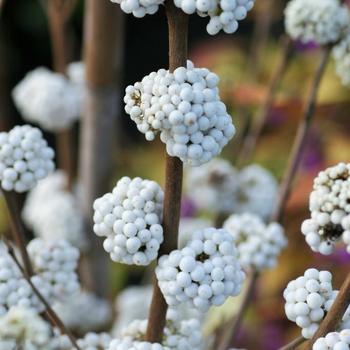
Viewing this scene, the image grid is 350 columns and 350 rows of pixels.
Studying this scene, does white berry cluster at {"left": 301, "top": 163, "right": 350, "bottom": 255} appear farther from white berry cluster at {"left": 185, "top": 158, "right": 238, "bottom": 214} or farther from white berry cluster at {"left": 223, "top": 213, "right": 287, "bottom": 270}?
white berry cluster at {"left": 185, "top": 158, "right": 238, "bottom": 214}

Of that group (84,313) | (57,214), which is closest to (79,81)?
(57,214)

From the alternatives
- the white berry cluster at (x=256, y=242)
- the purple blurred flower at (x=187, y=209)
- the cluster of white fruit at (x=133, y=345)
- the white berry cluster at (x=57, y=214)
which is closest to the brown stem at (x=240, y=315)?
the white berry cluster at (x=256, y=242)

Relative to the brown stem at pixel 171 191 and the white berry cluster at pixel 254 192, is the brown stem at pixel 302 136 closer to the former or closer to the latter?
the white berry cluster at pixel 254 192

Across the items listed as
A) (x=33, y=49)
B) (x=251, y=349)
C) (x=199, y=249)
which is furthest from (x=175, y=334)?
(x=33, y=49)

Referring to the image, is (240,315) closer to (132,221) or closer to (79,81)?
(132,221)

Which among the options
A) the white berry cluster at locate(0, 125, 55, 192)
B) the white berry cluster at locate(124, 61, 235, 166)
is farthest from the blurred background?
the white berry cluster at locate(124, 61, 235, 166)

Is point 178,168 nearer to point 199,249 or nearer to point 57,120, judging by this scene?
point 199,249
